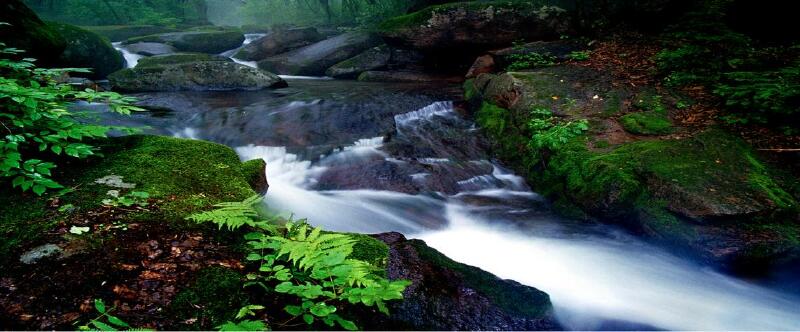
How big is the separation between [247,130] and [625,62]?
8286mm

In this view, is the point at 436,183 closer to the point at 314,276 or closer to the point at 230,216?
the point at 230,216

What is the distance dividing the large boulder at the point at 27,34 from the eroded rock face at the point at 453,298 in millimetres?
8315

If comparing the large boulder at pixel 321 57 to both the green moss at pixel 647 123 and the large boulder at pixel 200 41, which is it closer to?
the large boulder at pixel 200 41

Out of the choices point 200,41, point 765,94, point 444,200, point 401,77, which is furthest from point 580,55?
point 200,41

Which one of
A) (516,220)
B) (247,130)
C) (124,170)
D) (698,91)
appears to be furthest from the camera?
(247,130)

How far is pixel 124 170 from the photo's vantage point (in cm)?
308

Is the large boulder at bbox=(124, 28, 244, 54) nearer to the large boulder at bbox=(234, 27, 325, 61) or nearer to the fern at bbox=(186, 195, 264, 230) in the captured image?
the large boulder at bbox=(234, 27, 325, 61)

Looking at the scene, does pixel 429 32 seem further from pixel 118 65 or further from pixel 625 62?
pixel 118 65

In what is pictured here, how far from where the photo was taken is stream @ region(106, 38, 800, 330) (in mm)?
→ 4125

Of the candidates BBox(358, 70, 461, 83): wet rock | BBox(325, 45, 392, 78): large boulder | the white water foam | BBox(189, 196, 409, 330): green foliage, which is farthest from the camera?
the white water foam

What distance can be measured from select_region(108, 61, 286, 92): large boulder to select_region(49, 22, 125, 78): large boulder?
1.21m

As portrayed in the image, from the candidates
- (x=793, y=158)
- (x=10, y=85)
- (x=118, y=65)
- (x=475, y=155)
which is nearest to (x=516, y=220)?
(x=475, y=155)

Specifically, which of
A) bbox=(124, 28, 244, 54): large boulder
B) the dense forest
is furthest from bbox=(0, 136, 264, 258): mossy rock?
bbox=(124, 28, 244, 54): large boulder

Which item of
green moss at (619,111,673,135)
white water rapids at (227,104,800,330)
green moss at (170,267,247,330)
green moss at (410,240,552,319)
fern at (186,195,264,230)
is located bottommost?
white water rapids at (227,104,800,330)
